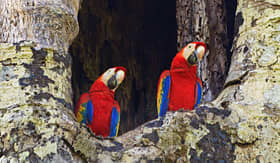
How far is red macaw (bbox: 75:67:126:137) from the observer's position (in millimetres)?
2754

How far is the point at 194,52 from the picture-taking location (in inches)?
107

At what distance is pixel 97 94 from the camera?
9.19 feet

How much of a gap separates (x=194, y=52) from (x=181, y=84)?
0.23m

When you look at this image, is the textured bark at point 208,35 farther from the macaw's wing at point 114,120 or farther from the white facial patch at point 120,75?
the macaw's wing at point 114,120

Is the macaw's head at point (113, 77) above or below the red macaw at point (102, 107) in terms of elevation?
above

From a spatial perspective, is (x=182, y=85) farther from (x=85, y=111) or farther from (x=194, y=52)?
(x=85, y=111)

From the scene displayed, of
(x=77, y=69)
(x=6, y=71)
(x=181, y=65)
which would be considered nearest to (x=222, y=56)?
(x=181, y=65)

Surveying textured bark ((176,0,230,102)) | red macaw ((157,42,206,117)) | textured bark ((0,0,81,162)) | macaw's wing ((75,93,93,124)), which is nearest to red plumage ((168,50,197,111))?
red macaw ((157,42,206,117))

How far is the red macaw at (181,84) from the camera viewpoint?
2.76 m

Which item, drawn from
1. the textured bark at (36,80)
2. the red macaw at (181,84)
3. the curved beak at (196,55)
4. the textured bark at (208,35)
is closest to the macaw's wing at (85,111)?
the red macaw at (181,84)

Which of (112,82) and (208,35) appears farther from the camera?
(208,35)

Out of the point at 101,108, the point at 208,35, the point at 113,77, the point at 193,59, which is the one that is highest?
the point at 208,35

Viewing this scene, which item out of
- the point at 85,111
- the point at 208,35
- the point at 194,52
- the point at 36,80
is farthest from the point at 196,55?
the point at 36,80

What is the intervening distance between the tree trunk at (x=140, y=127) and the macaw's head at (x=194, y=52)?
486 millimetres
